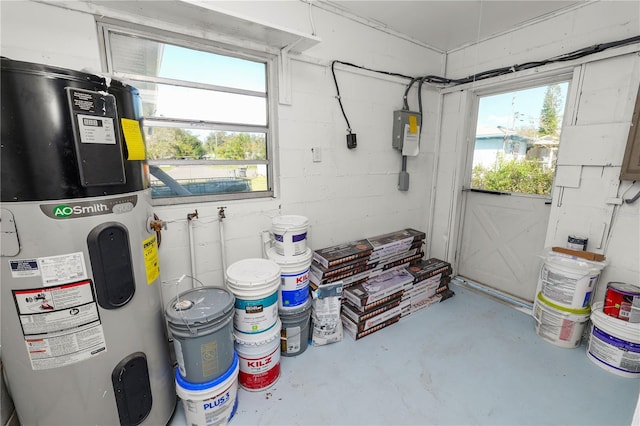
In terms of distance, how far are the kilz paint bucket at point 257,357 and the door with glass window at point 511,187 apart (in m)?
2.68

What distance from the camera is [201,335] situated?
4.48 feet

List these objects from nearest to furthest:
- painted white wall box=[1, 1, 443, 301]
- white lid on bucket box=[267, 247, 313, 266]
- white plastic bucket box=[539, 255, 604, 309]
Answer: painted white wall box=[1, 1, 443, 301] → white lid on bucket box=[267, 247, 313, 266] → white plastic bucket box=[539, 255, 604, 309]

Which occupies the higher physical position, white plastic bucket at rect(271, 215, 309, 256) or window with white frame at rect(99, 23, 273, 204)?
window with white frame at rect(99, 23, 273, 204)

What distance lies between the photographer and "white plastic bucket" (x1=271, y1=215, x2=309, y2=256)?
1.97 m

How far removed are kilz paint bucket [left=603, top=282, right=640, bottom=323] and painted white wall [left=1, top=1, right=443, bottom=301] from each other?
1750 mm

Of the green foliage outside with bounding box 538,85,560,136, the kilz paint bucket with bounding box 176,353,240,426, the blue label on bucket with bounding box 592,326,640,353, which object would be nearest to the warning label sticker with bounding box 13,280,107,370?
the kilz paint bucket with bounding box 176,353,240,426

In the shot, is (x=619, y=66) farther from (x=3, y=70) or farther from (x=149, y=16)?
(x=3, y=70)

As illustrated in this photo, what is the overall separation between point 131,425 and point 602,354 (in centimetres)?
309

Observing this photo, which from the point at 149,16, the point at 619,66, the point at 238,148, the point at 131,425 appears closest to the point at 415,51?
the point at 619,66

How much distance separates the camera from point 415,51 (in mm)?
2904

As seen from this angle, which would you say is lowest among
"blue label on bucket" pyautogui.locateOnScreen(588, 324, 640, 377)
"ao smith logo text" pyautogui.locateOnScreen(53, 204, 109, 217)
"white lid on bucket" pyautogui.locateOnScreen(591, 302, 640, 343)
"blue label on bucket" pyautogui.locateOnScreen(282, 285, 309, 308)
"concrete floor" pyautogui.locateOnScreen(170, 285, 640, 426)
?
"concrete floor" pyautogui.locateOnScreen(170, 285, 640, 426)

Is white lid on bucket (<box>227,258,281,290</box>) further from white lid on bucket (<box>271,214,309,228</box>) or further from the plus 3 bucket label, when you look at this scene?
white lid on bucket (<box>271,214,309,228</box>)

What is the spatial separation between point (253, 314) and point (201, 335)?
0.36m

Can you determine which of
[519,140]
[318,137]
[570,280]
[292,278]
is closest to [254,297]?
[292,278]
